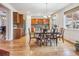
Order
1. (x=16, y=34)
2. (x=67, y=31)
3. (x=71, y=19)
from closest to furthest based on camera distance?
(x=71, y=19) → (x=67, y=31) → (x=16, y=34)

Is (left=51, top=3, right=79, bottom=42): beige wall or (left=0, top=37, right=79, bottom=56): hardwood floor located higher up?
(left=51, top=3, right=79, bottom=42): beige wall

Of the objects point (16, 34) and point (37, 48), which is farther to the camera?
point (16, 34)

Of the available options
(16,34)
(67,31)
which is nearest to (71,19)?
(67,31)

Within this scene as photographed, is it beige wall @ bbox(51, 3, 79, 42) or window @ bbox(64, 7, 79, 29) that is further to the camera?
beige wall @ bbox(51, 3, 79, 42)

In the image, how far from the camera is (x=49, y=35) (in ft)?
20.8

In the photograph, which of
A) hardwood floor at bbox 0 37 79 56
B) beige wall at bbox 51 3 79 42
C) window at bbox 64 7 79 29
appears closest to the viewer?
hardwood floor at bbox 0 37 79 56

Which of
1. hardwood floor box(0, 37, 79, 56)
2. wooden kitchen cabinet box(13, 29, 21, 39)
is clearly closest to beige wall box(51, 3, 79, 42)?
hardwood floor box(0, 37, 79, 56)

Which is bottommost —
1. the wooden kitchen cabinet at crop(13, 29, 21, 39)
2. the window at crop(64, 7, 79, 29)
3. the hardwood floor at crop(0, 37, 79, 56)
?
the hardwood floor at crop(0, 37, 79, 56)

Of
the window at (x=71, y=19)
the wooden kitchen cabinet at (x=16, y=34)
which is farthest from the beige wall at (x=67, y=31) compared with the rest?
the wooden kitchen cabinet at (x=16, y=34)

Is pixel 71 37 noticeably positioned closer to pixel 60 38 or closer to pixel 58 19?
pixel 60 38

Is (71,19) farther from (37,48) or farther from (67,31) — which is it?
(37,48)

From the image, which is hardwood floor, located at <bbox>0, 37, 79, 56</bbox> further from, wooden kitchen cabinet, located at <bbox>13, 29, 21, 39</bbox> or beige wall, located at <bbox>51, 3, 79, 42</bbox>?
wooden kitchen cabinet, located at <bbox>13, 29, 21, 39</bbox>

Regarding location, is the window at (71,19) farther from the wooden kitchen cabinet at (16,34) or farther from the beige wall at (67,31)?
the wooden kitchen cabinet at (16,34)

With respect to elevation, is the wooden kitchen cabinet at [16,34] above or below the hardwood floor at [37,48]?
above
